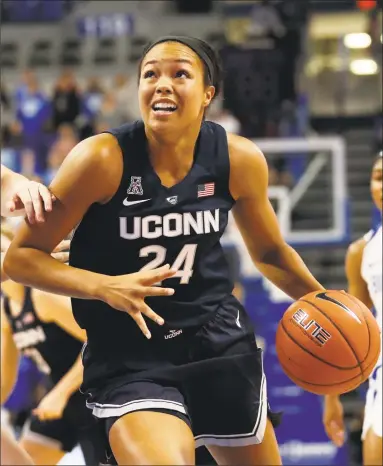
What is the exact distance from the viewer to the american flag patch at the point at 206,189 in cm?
289

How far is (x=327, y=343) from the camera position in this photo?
3.01 metres

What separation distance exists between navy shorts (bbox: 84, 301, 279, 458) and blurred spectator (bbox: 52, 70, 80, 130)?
9.43 metres

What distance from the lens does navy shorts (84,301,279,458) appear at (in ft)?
9.11

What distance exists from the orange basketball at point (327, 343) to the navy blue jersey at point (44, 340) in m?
1.81

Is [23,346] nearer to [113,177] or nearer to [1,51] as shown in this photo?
[113,177]

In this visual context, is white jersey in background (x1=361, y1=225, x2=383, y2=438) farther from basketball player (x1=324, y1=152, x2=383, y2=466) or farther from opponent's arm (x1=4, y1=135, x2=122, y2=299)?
opponent's arm (x1=4, y1=135, x2=122, y2=299)

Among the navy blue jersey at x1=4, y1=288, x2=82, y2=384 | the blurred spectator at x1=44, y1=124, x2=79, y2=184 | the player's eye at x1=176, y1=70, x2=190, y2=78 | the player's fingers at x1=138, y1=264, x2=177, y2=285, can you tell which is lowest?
the navy blue jersey at x1=4, y1=288, x2=82, y2=384

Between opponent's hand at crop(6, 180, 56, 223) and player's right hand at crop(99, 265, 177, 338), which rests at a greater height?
opponent's hand at crop(6, 180, 56, 223)

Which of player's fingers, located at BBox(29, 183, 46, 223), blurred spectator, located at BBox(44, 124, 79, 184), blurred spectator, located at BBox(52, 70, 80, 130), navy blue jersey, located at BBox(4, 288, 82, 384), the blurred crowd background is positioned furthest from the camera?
blurred spectator, located at BBox(52, 70, 80, 130)

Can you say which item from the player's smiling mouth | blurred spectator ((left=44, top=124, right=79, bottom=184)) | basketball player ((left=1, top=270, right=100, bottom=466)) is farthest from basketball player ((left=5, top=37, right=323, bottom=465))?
blurred spectator ((left=44, top=124, right=79, bottom=184))

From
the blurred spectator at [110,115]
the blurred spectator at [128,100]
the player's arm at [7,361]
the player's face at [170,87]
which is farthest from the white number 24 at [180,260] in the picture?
the blurred spectator at [110,115]

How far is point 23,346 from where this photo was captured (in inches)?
187

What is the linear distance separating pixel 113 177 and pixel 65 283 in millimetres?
357

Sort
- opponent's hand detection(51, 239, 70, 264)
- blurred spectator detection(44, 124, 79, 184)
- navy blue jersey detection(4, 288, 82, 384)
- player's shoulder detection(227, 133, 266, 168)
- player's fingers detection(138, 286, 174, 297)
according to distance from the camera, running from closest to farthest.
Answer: player's fingers detection(138, 286, 174, 297) → player's shoulder detection(227, 133, 266, 168) → opponent's hand detection(51, 239, 70, 264) → navy blue jersey detection(4, 288, 82, 384) → blurred spectator detection(44, 124, 79, 184)
